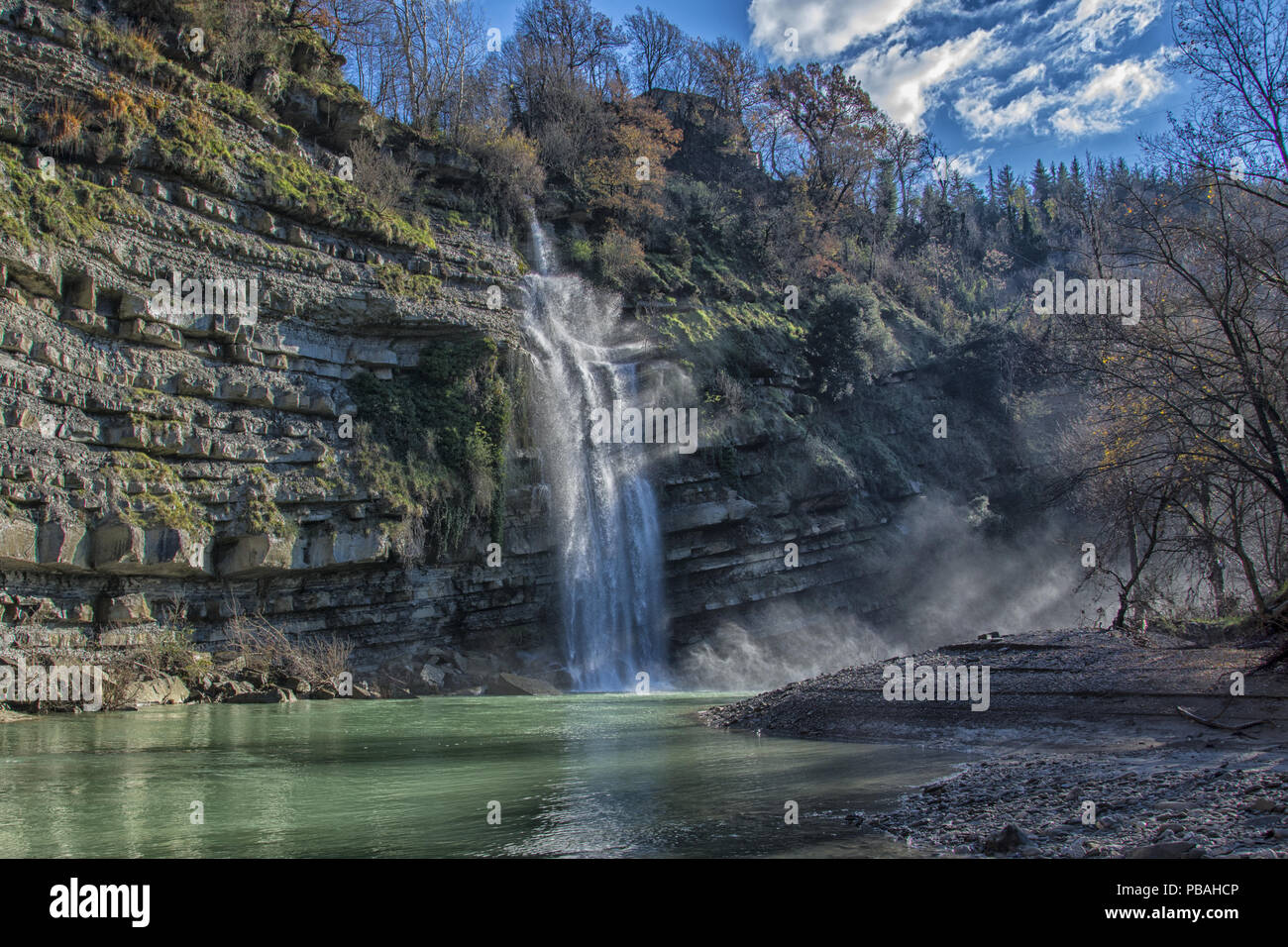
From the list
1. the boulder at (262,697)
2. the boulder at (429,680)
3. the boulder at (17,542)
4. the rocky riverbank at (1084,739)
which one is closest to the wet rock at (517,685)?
the boulder at (429,680)

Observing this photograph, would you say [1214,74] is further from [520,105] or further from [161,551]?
[520,105]

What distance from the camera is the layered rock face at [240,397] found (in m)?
16.4

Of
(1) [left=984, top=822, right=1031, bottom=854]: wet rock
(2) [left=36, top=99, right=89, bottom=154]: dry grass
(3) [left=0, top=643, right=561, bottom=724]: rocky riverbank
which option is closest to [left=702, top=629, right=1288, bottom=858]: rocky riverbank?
(1) [left=984, top=822, right=1031, bottom=854]: wet rock

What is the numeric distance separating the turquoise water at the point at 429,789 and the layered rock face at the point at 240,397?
5.26 metres

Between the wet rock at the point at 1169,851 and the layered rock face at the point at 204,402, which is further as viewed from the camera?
the layered rock face at the point at 204,402

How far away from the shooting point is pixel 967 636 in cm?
3447

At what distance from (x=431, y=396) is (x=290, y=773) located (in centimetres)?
1714

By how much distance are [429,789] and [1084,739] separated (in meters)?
6.69

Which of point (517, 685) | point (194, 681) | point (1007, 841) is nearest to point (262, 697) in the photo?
point (194, 681)

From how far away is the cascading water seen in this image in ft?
82.6

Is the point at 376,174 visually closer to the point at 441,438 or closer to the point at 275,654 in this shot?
the point at 441,438

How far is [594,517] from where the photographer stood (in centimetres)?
2600

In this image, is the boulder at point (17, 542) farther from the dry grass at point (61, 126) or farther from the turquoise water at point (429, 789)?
the dry grass at point (61, 126)

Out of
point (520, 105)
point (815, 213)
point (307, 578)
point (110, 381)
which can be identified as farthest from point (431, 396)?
point (815, 213)
